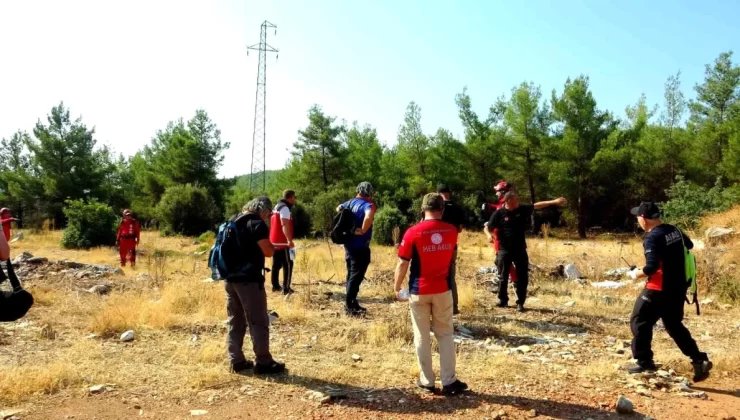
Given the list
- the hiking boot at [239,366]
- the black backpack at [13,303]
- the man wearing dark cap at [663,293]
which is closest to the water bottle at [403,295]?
the hiking boot at [239,366]

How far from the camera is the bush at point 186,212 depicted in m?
33.7

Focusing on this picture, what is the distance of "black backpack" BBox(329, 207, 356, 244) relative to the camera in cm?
745

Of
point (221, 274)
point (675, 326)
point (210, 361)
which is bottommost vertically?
point (210, 361)

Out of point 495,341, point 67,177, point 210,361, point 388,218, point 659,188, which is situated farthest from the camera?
point 67,177

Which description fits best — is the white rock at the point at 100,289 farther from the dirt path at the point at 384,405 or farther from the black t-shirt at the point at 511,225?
the black t-shirt at the point at 511,225

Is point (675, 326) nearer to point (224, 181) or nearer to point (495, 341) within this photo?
point (495, 341)

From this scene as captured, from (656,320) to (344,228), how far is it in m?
3.81

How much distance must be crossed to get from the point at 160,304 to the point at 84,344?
1578 millimetres

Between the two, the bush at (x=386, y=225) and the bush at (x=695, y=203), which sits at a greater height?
the bush at (x=695, y=203)

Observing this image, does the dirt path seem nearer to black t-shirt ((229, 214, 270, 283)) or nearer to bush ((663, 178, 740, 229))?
black t-shirt ((229, 214, 270, 283))

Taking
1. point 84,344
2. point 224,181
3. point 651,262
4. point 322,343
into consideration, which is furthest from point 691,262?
point 224,181

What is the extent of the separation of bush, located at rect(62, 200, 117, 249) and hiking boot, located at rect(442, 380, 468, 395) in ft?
68.3

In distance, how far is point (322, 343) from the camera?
6.47 metres

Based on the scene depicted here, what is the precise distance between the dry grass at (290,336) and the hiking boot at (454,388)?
459 millimetres
